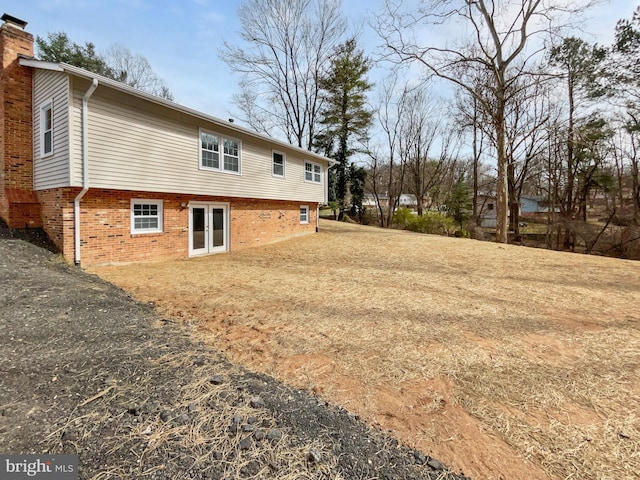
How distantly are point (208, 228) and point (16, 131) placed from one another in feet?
17.7

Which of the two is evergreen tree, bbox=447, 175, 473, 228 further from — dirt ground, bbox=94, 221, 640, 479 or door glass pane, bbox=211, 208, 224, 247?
door glass pane, bbox=211, 208, 224, 247

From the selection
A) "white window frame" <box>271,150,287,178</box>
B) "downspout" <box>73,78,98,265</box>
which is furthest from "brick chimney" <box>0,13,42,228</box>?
"white window frame" <box>271,150,287,178</box>

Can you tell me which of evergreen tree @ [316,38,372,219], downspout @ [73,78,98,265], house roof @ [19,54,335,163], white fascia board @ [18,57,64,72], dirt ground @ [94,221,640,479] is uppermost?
evergreen tree @ [316,38,372,219]

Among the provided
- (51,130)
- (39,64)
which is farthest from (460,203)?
(39,64)

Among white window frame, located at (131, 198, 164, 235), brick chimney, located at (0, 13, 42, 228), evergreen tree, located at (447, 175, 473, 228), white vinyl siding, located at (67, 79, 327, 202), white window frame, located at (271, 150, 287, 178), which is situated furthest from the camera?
evergreen tree, located at (447, 175, 473, 228)

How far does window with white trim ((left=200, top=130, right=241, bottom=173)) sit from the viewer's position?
10031mm

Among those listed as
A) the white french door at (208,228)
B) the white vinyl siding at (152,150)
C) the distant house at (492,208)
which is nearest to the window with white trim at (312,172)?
the white vinyl siding at (152,150)

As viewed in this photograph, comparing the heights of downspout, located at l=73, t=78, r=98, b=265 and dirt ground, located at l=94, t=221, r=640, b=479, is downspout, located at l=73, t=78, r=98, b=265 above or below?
above

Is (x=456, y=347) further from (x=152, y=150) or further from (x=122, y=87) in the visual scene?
(x=122, y=87)

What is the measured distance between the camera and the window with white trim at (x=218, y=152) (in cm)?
1003

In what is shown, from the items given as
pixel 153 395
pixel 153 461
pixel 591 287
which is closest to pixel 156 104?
pixel 153 395

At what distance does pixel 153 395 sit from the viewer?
244cm

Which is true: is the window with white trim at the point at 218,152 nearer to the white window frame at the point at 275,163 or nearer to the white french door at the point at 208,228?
the white french door at the point at 208,228

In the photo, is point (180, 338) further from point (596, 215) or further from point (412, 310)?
point (596, 215)
